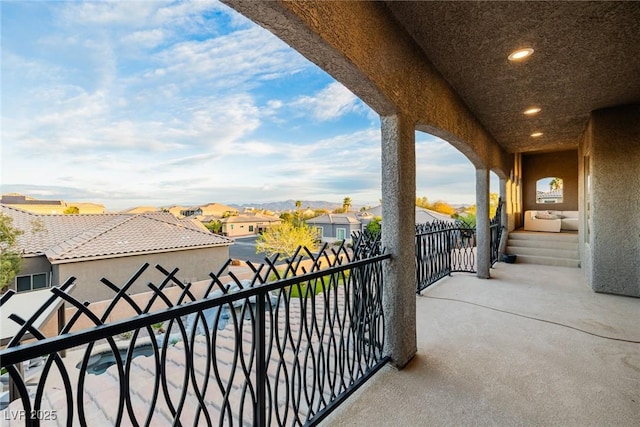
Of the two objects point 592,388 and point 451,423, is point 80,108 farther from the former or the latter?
point 592,388

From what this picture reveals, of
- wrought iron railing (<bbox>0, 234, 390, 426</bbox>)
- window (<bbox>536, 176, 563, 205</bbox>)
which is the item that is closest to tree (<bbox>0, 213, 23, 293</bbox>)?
wrought iron railing (<bbox>0, 234, 390, 426</bbox>)

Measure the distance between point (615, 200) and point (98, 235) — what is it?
358 inches

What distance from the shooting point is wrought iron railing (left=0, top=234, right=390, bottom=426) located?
0.83 meters

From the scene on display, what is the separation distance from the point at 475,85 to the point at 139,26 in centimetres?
910

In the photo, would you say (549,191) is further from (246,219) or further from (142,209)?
(246,219)

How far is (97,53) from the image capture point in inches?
300

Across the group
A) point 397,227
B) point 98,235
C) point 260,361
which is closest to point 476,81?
point 397,227

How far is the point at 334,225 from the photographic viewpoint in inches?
788

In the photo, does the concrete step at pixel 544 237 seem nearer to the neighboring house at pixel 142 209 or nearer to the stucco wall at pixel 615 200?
the stucco wall at pixel 615 200

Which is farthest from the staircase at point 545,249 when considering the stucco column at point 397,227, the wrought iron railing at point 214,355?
the wrought iron railing at point 214,355

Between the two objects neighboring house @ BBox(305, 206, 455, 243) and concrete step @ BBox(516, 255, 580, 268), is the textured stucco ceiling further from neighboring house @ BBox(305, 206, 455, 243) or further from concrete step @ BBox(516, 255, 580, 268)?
neighboring house @ BBox(305, 206, 455, 243)

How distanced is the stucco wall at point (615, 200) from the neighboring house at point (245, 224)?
13.2m

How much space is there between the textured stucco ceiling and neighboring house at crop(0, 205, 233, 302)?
4262mm

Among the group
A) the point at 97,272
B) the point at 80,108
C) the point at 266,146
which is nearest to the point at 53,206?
the point at 97,272
